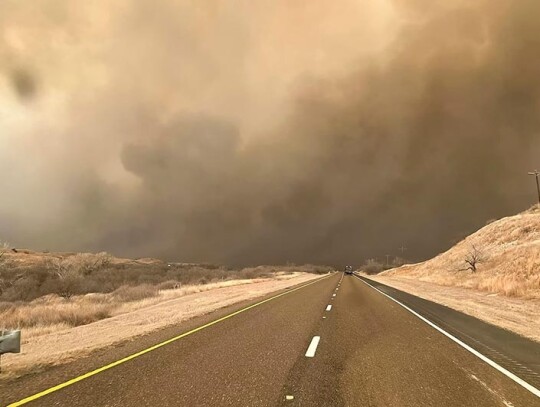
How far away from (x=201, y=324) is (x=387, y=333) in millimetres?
5600

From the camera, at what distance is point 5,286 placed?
5003 centimetres

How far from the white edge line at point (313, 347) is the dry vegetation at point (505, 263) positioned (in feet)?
61.8

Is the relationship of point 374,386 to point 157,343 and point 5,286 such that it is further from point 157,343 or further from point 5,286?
point 5,286

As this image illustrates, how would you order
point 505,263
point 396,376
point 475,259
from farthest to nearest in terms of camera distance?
point 475,259 → point 505,263 → point 396,376

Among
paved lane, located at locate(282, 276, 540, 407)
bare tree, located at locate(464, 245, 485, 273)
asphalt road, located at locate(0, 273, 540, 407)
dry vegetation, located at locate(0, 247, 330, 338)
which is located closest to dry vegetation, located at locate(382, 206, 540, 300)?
bare tree, located at locate(464, 245, 485, 273)

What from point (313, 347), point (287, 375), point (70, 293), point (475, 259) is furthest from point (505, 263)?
point (70, 293)

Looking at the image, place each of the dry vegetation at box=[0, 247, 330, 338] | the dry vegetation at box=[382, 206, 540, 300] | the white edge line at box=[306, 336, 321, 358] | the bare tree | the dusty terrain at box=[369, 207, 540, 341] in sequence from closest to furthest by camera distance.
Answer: the white edge line at box=[306, 336, 321, 358] < the dusty terrain at box=[369, 207, 540, 341] < the dry vegetation at box=[0, 247, 330, 338] < the dry vegetation at box=[382, 206, 540, 300] < the bare tree

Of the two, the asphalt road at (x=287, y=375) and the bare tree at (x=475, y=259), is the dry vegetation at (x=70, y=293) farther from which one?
the bare tree at (x=475, y=259)

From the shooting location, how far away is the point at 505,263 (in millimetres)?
39500

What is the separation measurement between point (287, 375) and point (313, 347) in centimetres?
246

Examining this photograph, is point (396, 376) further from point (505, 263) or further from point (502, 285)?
point (505, 263)

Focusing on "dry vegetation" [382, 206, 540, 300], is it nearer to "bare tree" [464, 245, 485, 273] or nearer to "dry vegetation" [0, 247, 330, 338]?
"bare tree" [464, 245, 485, 273]

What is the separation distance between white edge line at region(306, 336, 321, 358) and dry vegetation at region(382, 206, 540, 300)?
1883 centimetres

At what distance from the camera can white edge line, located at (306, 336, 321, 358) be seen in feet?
26.1
